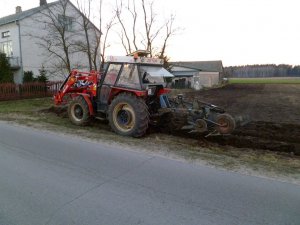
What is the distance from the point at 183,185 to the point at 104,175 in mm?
1416

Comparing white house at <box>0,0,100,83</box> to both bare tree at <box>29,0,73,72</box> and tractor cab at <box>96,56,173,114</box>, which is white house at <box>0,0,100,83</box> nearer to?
bare tree at <box>29,0,73,72</box>

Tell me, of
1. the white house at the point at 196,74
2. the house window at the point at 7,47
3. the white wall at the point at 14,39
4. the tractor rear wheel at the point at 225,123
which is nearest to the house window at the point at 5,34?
the white wall at the point at 14,39

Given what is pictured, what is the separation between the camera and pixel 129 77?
329 inches

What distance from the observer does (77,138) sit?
25.1ft

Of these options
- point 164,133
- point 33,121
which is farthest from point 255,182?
point 33,121

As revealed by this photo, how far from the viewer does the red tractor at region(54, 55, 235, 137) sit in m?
7.71

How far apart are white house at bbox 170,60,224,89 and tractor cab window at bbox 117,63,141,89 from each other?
26955mm

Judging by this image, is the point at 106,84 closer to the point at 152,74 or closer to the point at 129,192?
the point at 152,74

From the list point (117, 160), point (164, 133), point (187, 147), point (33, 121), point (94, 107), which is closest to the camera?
point (117, 160)

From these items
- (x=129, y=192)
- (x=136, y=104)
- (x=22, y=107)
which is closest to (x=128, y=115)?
(x=136, y=104)

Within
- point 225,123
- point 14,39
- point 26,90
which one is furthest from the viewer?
point 14,39

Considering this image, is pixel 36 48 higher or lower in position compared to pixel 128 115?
higher

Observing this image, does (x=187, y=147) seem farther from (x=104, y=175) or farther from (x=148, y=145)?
(x=104, y=175)

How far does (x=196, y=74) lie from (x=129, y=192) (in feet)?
145
